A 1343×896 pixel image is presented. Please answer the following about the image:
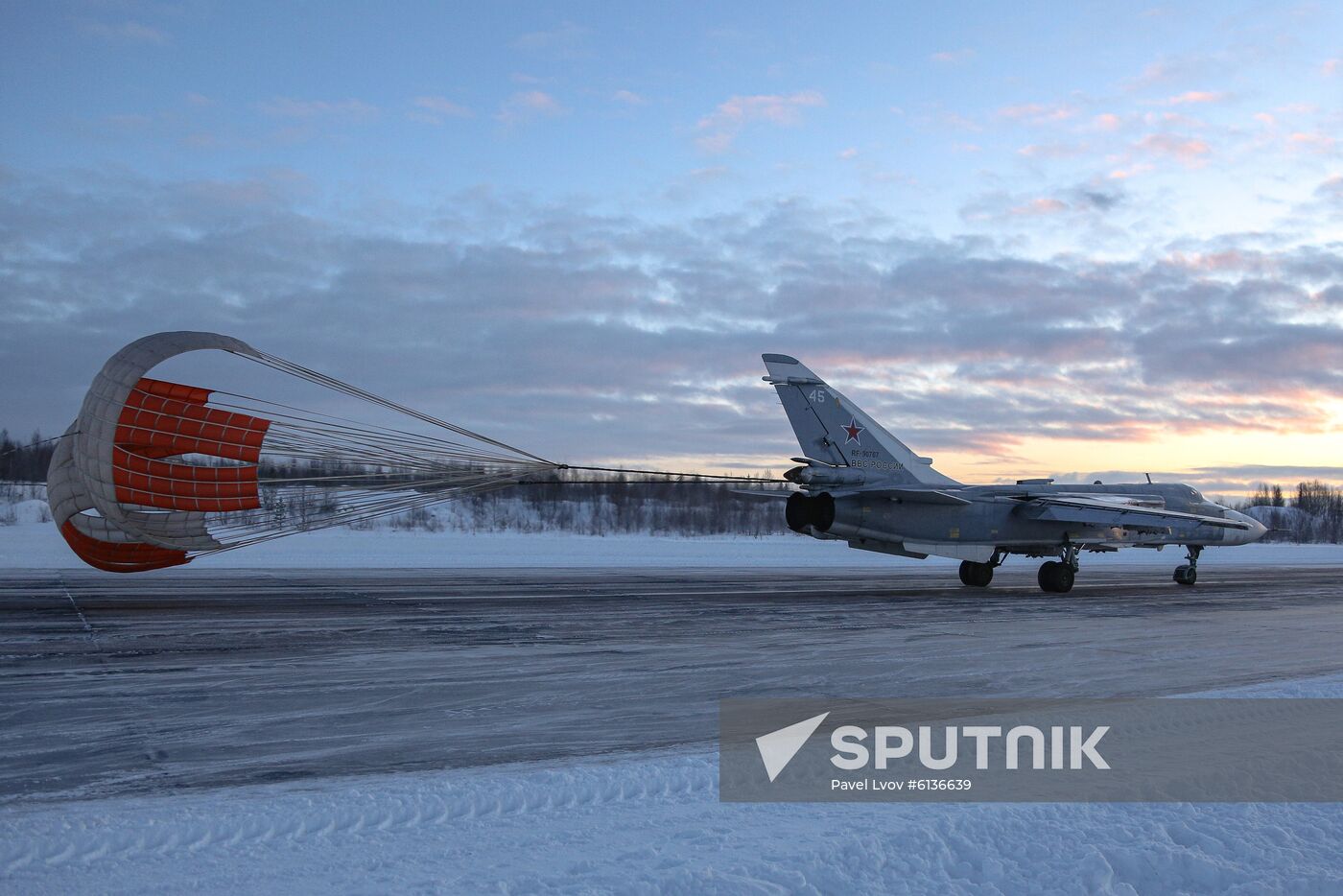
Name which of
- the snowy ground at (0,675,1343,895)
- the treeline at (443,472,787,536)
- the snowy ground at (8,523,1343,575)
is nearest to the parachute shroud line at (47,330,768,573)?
the snowy ground at (0,675,1343,895)

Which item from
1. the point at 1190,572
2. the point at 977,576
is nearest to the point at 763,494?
the point at 977,576

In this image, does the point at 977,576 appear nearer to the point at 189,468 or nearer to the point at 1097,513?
the point at 1097,513

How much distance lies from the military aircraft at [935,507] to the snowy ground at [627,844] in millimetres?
13820

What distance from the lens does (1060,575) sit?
22.0 meters

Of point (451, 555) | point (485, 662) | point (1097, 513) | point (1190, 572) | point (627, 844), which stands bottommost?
point (451, 555)

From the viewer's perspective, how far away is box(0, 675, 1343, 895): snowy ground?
13.2 ft

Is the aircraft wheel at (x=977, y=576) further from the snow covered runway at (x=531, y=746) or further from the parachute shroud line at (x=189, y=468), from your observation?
the parachute shroud line at (x=189, y=468)

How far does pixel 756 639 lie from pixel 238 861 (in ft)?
27.9

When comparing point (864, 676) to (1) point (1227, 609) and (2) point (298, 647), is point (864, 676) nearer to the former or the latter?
(2) point (298, 647)

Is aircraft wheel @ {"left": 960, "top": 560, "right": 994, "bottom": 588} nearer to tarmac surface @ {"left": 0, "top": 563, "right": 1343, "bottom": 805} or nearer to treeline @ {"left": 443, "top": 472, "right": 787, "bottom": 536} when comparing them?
tarmac surface @ {"left": 0, "top": 563, "right": 1343, "bottom": 805}

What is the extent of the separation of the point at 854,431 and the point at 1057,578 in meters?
Answer: 6.30

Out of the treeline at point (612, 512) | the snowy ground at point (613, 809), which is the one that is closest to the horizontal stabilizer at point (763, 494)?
the snowy ground at point (613, 809)

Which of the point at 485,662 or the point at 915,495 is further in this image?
the point at 915,495

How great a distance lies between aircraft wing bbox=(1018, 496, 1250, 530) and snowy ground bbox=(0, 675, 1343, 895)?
1739 cm
